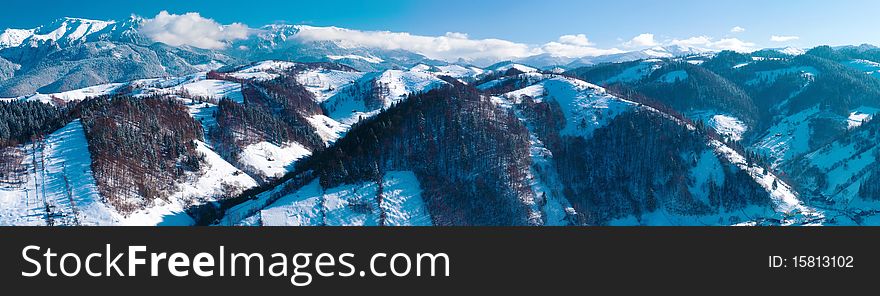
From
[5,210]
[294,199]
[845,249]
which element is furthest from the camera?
[294,199]

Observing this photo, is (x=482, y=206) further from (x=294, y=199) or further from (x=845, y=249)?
(x=845, y=249)

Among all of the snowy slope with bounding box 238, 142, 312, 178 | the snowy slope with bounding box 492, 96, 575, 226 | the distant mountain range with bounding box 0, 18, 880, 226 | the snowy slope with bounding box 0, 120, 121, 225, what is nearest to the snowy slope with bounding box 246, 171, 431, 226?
the distant mountain range with bounding box 0, 18, 880, 226

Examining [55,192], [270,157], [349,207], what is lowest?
[349,207]

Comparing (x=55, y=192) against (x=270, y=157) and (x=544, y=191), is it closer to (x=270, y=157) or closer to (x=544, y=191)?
(x=270, y=157)

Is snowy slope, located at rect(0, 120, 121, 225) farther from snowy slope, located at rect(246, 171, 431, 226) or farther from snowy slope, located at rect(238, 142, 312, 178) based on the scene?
snowy slope, located at rect(238, 142, 312, 178)

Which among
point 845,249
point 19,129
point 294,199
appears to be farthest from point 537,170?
point 19,129

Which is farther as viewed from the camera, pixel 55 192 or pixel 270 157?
pixel 270 157

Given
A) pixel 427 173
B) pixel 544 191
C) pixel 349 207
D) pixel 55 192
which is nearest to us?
pixel 55 192

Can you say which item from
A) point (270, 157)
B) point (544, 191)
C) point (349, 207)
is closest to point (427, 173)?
point (349, 207)

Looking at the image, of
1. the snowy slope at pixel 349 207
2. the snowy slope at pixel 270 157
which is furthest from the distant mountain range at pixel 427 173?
the snowy slope at pixel 270 157
